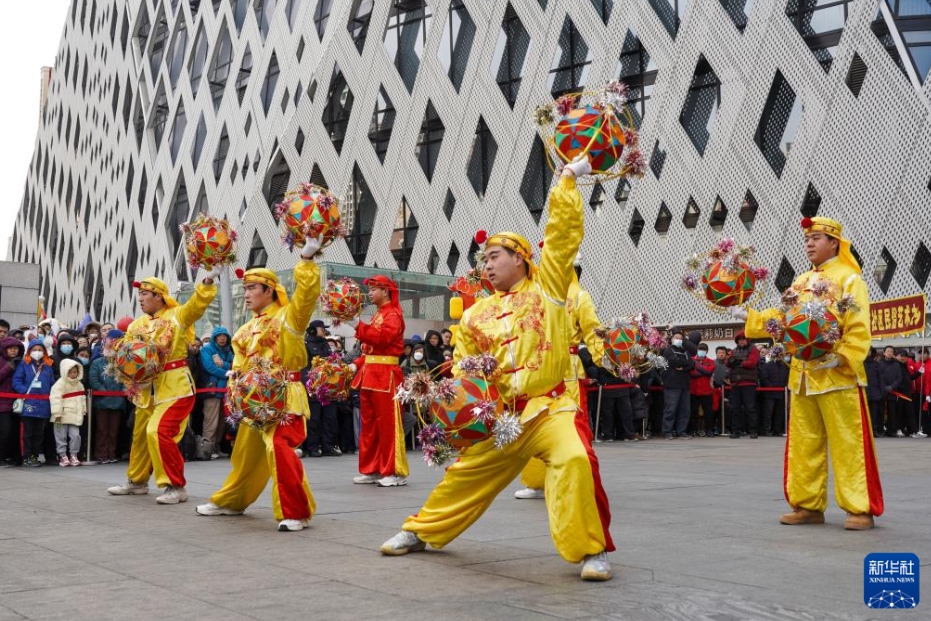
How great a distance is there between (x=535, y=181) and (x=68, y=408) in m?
20.1

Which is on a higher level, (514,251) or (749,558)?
(514,251)

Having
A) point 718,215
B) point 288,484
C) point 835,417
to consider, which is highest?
point 718,215

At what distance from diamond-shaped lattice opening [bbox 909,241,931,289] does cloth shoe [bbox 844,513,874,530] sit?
18.8m

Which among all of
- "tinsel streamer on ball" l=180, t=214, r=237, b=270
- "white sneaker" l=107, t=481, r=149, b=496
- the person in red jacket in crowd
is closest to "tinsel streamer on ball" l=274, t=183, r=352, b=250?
"tinsel streamer on ball" l=180, t=214, r=237, b=270

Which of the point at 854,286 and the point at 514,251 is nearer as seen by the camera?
the point at 514,251

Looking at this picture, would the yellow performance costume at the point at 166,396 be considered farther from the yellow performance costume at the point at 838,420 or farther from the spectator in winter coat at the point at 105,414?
the yellow performance costume at the point at 838,420

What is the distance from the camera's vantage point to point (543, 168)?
31703 millimetres

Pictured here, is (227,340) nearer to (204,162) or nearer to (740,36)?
(740,36)

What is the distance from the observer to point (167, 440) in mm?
9336

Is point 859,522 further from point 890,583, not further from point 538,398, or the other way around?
point 538,398

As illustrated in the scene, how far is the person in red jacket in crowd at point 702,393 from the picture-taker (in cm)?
2028

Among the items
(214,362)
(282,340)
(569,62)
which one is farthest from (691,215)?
(282,340)

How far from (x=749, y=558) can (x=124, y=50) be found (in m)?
53.7

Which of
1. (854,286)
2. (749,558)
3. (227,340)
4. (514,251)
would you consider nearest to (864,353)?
(854,286)
